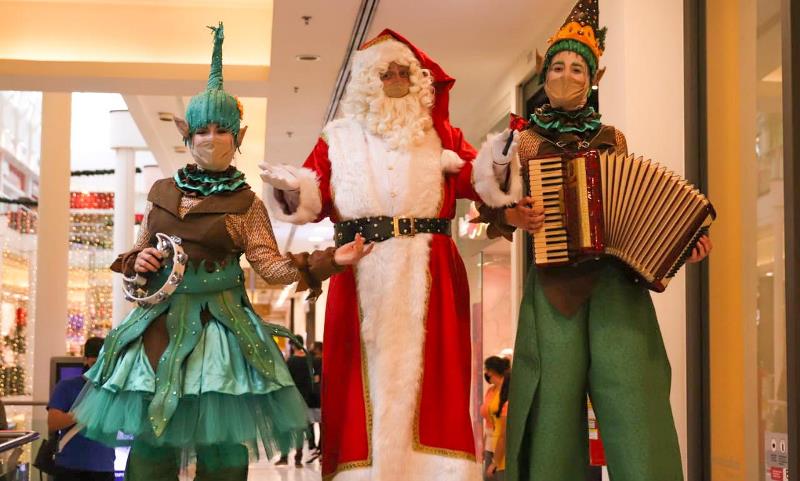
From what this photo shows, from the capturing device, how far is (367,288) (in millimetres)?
3906

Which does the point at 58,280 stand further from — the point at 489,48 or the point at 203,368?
the point at 203,368

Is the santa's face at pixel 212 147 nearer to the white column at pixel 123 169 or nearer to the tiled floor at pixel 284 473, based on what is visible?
the tiled floor at pixel 284 473

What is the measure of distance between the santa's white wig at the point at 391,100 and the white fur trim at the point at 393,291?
0.05 m

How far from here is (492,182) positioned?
3.81m

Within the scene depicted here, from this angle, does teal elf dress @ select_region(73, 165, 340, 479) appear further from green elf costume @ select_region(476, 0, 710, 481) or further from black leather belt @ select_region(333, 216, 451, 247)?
green elf costume @ select_region(476, 0, 710, 481)

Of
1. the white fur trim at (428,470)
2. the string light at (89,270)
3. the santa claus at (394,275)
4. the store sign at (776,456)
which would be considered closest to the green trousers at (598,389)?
the white fur trim at (428,470)

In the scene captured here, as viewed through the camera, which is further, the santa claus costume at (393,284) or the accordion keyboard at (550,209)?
the santa claus costume at (393,284)

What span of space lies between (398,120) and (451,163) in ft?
0.83

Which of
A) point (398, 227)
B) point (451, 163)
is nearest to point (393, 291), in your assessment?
point (398, 227)

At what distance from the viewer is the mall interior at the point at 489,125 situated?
4836mm

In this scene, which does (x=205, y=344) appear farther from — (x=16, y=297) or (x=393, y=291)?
(x=16, y=297)

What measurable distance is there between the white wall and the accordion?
6.27 feet

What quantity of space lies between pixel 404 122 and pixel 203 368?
119cm

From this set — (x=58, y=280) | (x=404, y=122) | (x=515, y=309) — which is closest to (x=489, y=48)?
(x=515, y=309)
